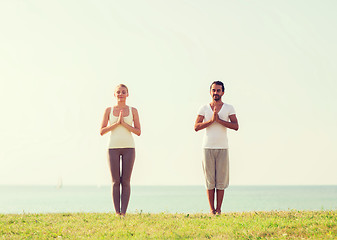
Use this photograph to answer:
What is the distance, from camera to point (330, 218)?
439 inches

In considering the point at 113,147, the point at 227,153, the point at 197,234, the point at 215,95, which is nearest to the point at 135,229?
the point at 197,234

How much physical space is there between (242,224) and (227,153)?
1929 mm

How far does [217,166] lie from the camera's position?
38.2 ft

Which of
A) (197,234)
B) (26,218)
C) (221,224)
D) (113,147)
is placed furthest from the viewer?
(26,218)

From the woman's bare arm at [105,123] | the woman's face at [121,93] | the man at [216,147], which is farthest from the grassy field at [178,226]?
the woman's face at [121,93]

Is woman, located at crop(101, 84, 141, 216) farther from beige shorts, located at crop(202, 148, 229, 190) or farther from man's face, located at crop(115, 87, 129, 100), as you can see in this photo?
beige shorts, located at crop(202, 148, 229, 190)

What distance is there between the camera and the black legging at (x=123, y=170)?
11477 millimetres

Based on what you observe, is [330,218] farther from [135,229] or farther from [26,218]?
[26,218]

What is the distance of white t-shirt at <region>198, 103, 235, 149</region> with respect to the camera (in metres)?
11.7

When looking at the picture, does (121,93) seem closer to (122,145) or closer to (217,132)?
(122,145)

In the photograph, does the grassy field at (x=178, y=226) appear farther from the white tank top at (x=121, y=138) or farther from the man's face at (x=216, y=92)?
the man's face at (x=216, y=92)

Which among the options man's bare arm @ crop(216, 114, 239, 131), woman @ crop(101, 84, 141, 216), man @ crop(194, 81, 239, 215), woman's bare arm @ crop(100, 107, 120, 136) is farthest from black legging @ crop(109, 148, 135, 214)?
man's bare arm @ crop(216, 114, 239, 131)

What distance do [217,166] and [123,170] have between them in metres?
2.26

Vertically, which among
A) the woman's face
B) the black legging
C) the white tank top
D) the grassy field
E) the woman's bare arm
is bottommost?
the grassy field
